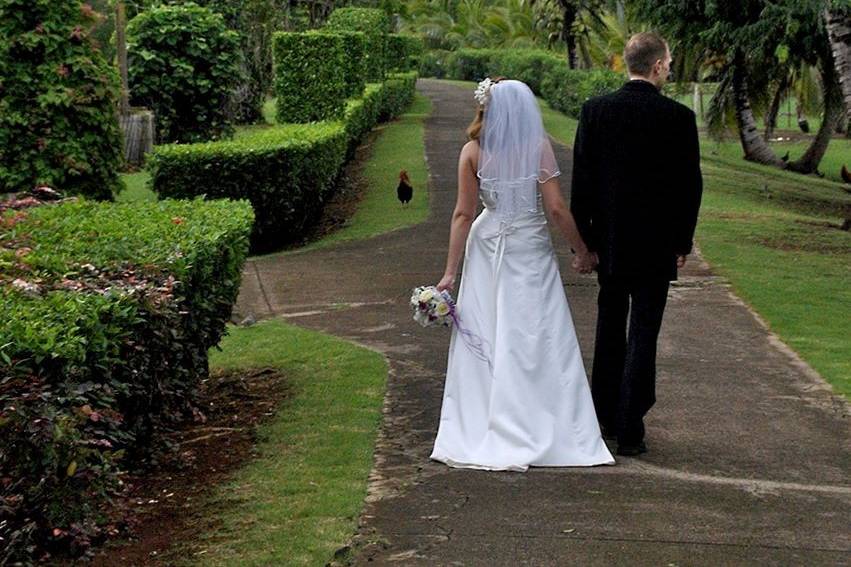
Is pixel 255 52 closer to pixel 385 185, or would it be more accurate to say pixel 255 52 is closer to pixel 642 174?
pixel 385 185

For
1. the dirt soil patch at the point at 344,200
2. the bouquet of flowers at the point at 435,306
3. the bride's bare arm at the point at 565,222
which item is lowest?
the dirt soil patch at the point at 344,200

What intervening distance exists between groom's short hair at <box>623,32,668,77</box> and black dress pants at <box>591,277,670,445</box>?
3.28 feet

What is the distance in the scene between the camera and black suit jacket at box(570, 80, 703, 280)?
6.64 metres

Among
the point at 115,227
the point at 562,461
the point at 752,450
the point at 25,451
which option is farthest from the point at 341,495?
the point at 115,227

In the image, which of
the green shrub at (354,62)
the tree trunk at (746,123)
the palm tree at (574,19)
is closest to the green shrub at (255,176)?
the green shrub at (354,62)

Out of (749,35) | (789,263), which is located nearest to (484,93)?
(789,263)

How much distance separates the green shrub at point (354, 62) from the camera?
78.4 feet

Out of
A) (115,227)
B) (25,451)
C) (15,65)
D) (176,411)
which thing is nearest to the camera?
(25,451)

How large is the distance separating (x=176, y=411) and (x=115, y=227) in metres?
1.25

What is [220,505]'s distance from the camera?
20.0 feet

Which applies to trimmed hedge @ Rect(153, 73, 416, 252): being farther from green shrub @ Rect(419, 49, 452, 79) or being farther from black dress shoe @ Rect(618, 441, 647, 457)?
green shrub @ Rect(419, 49, 452, 79)

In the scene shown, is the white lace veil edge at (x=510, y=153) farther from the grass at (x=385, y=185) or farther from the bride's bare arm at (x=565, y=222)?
the grass at (x=385, y=185)

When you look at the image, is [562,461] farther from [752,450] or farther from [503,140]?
[503,140]

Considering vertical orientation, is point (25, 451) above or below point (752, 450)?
above
